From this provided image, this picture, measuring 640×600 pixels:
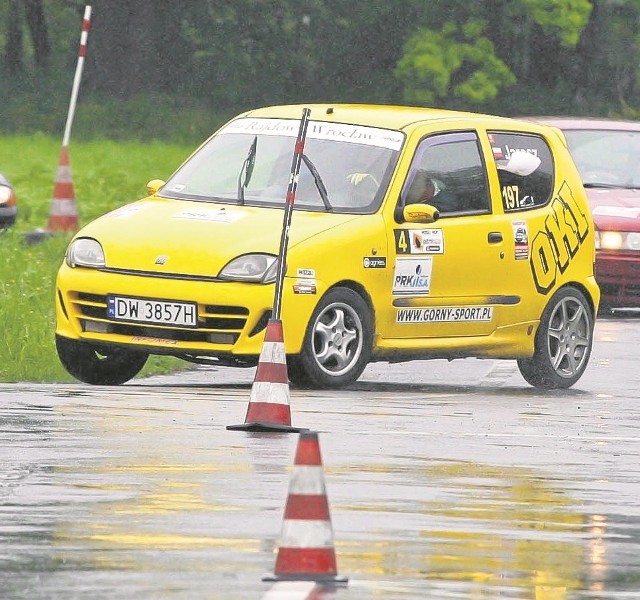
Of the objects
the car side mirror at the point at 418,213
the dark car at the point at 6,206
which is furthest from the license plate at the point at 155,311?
the dark car at the point at 6,206

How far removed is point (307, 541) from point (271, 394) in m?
4.42

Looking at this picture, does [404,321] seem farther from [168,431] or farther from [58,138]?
[58,138]

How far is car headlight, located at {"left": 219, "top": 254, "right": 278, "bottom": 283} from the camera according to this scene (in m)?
14.1

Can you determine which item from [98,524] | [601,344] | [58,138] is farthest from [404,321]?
[58,138]

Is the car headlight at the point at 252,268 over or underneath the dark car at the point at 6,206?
over

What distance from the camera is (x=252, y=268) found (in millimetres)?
14180

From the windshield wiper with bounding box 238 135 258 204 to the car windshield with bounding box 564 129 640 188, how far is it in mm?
6982

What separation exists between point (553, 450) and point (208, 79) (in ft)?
173

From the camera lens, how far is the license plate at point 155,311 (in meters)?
14.2

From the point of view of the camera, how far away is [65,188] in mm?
25188

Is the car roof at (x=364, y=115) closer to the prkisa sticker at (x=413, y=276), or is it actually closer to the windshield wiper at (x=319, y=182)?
the windshield wiper at (x=319, y=182)

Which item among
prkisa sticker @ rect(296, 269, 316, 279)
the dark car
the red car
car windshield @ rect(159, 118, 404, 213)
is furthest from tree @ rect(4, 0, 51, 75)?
prkisa sticker @ rect(296, 269, 316, 279)

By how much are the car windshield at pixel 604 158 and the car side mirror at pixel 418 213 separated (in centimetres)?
724

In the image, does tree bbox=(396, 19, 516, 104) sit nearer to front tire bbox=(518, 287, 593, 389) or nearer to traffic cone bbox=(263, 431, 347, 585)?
front tire bbox=(518, 287, 593, 389)
